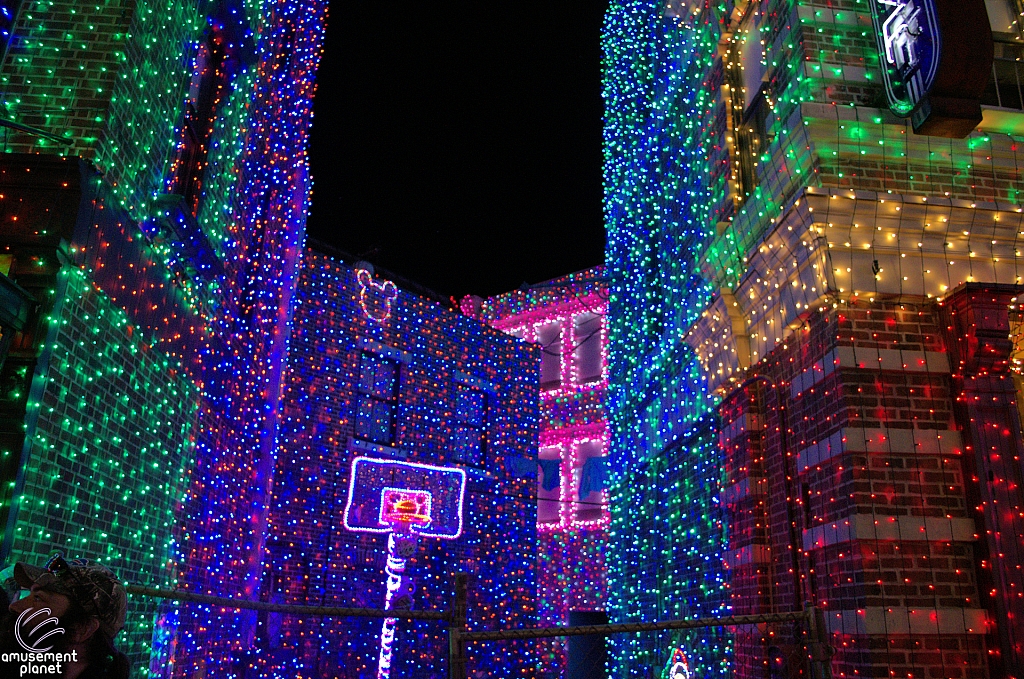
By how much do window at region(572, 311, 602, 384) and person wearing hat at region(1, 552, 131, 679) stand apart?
18623 millimetres

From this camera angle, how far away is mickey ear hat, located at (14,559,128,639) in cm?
310

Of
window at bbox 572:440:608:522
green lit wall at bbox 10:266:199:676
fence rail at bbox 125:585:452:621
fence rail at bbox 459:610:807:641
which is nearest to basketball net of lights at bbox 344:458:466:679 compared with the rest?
window at bbox 572:440:608:522

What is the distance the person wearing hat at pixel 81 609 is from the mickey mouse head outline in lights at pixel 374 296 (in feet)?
45.4

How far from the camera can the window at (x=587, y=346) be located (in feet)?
70.8

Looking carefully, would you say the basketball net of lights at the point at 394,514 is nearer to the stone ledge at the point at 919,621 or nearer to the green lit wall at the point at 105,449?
the green lit wall at the point at 105,449

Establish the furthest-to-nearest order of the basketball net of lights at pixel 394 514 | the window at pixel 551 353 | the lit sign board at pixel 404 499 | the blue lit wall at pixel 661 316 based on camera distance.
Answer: the window at pixel 551 353 → the lit sign board at pixel 404 499 → the basketball net of lights at pixel 394 514 → the blue lit wall at pixel 661 316

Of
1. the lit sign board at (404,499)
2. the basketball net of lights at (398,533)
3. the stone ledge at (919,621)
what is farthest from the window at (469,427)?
the stone ledge at (919,621)

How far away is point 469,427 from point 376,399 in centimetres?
270

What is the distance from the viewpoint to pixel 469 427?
1852 centimetres

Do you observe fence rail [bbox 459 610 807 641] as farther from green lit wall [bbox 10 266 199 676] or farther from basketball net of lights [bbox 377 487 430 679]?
basketball net of lights [bbox 377 487 430 679]

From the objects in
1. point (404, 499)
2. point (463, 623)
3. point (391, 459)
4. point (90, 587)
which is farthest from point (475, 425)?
point (90, 587)

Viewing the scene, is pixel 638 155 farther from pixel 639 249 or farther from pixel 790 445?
pixel 790 445

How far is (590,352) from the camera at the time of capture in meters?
21.8

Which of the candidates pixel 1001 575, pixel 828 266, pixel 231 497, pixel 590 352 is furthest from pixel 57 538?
pixel 590 352
